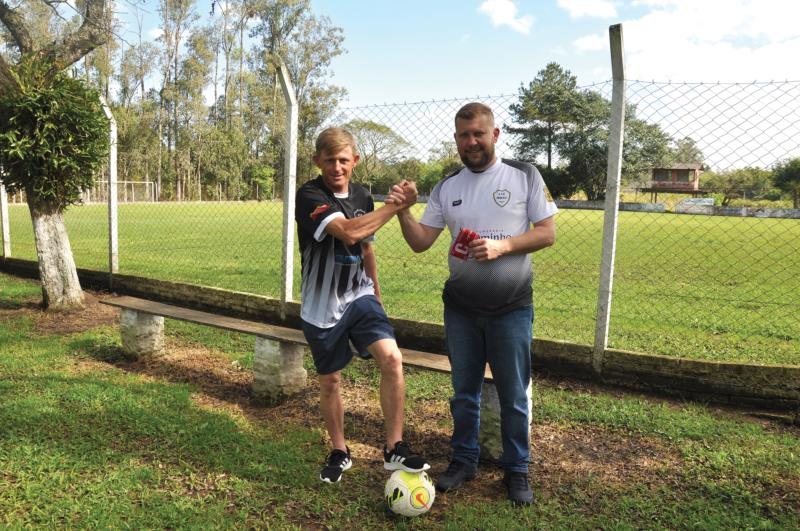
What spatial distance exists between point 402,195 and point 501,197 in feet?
1.70

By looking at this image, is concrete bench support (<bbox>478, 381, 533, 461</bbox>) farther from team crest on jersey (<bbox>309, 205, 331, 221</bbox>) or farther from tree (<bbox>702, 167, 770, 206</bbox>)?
tree (<bbox>702, 167, 770, 206</bbox>)

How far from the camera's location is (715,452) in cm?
347

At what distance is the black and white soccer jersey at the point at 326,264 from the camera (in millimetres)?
3170

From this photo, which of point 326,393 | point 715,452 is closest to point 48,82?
point 326,393

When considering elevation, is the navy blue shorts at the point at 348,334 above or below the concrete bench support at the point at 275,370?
above

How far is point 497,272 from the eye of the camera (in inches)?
118

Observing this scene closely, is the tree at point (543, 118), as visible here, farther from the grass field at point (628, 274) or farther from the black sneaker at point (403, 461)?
the black sneaker at point (403, 461)

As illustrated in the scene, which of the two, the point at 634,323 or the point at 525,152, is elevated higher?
the point at 525,152

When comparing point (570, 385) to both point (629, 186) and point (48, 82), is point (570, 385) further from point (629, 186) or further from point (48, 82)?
point (48, 82)

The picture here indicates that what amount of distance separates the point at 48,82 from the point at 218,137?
39.5 m

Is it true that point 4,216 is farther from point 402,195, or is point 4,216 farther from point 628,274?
point 628,274

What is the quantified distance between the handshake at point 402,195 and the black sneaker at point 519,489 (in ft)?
5.08

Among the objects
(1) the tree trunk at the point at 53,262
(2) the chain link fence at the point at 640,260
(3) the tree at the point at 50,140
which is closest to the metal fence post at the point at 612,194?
(2) the chain link fence at the point at 640,260

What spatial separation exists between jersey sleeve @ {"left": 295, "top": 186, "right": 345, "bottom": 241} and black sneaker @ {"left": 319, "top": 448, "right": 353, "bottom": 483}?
124 cm
